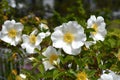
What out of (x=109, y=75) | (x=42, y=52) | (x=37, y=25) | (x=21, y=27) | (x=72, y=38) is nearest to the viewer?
(x=109, y=75)

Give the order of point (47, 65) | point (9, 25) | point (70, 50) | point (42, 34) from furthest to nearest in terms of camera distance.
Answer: point (9, 25) → point (42, 34) → point (47, 65) → point (70, 50)

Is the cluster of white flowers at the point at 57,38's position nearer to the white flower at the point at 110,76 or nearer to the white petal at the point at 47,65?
the white petal at the point at 47,65

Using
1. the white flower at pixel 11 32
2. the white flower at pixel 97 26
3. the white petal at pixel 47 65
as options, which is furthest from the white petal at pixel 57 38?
the white flower at pixel 11 32

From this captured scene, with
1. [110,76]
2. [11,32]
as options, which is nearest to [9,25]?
[11,32]

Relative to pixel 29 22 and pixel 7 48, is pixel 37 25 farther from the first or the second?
pixel 7 48

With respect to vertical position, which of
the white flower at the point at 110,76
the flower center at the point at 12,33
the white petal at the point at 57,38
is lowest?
the white flower at the point at 110,76

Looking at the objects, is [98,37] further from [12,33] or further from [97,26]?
[12,33]

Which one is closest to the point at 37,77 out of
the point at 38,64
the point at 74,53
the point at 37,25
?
the point at 38,64
